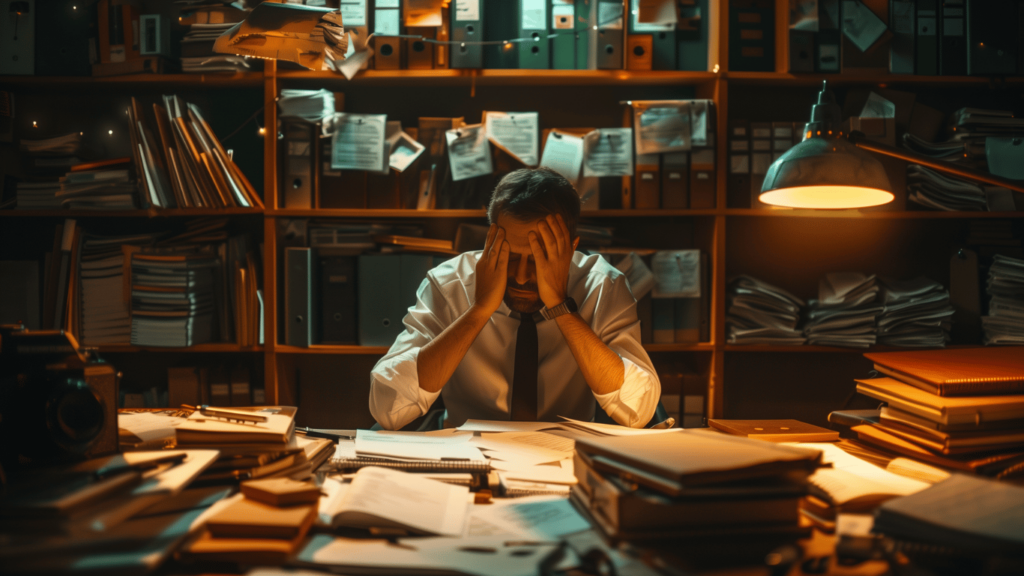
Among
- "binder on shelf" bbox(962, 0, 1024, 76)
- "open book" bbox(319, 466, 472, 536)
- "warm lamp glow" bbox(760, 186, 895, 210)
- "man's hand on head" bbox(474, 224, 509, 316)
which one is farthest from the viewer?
"binder on shelf" bbox(962, 0, 1024, 76)

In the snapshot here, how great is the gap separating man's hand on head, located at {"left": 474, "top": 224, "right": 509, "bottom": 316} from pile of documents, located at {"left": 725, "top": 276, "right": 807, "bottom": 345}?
42.2 inches

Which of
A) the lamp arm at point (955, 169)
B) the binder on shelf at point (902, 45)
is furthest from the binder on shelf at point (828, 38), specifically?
the lamp arm at point (955, 169)

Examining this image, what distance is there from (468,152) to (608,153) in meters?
0.49

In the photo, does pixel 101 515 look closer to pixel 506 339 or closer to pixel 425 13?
pixel 506 339

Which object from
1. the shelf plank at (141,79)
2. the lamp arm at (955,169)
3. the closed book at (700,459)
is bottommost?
the closed book at (700,459)

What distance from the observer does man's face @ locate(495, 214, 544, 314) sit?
5.15ft

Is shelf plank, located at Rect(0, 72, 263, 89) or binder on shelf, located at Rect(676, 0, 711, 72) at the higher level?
binder on shelf, located at Rect(676, 0, 711, 72)

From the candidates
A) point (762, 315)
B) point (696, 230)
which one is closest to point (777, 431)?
point (762, 315)

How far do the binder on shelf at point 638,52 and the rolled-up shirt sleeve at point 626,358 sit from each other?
822mm

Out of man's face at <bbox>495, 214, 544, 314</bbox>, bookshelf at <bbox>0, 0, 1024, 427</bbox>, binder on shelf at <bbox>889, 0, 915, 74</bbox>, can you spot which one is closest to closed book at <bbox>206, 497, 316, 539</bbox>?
man's face at <bbox>495, 214, 544, 314</bbox>

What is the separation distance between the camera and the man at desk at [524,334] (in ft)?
4.90

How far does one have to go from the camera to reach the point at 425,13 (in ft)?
7.02

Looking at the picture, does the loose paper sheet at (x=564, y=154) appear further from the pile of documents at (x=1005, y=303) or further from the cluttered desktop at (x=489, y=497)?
the pile of documents at (x=1005, y=303)

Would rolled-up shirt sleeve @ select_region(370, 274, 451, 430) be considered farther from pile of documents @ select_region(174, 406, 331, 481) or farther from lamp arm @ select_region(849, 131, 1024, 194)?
lamp arm @ select_region(849, 131, 1024, 194)
